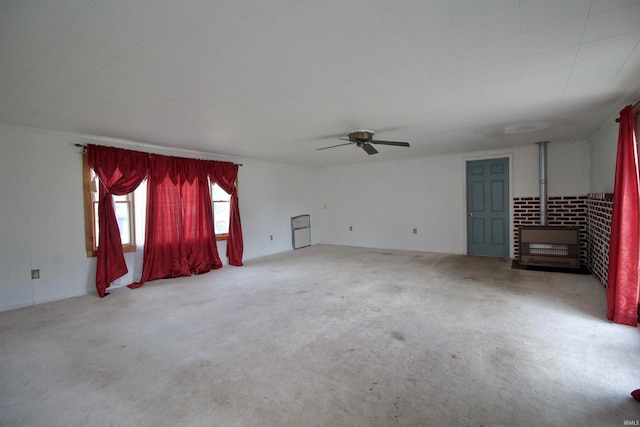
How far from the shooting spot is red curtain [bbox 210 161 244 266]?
5.84m

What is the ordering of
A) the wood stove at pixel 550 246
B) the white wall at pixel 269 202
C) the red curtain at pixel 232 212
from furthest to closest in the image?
the white wall at pixel 269 202, the red curtain at pixel 232 212, the wood stove at pixel 550 246

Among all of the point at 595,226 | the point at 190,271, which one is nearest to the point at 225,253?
the point at 190,271

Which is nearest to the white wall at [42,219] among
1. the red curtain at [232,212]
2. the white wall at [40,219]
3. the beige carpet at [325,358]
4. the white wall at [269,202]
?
the white wall at [40,219]

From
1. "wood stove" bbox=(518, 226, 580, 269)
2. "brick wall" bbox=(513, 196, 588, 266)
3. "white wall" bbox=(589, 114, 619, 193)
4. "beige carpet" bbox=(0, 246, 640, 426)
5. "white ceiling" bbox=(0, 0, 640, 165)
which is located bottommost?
"beige carpet" bbox=(0, 246, 640, 426)

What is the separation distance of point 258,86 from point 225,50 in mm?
619

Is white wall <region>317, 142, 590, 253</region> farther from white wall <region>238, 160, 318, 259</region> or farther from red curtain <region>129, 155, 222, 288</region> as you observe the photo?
red curtain <region>129, 155, 222, 288</region>

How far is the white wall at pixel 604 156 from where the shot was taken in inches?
150

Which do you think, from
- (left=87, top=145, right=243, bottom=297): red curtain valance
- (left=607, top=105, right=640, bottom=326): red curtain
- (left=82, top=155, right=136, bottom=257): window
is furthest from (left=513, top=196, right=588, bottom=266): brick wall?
(left=82, top=155, right=136, bottom=257): window

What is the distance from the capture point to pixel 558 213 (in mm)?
5492

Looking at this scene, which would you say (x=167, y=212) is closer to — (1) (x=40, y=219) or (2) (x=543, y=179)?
(1) (x=40, y=219)

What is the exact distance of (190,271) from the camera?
17.0 ft

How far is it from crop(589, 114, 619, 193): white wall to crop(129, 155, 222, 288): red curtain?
6000 millimetres

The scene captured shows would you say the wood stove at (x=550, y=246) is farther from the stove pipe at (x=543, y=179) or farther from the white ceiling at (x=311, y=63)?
the white ceiling at (x=311, y=63)

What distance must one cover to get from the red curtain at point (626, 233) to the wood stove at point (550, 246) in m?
2.15
